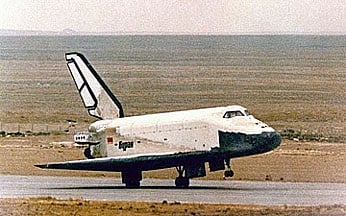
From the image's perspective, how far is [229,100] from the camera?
35.7 meters

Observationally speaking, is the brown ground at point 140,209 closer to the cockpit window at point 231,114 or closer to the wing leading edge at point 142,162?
the wing leading edge at point 142,162

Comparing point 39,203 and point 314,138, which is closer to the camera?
Answer: point 39,203

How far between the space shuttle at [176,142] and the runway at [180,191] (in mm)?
441

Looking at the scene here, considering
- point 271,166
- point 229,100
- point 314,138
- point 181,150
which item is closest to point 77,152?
point 181,150

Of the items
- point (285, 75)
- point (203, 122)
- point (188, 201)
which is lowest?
point (188, 201)

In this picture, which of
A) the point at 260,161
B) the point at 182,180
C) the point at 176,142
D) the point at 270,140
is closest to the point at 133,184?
the point at 182,180

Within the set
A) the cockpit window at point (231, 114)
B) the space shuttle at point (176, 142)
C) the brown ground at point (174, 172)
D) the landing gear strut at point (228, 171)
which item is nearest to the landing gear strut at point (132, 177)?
the space shuttle at point (176, 142)

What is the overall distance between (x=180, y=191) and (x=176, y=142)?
1106 mm

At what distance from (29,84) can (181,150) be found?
29.1 meters

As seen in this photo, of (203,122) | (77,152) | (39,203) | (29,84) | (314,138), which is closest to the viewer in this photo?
(39,203)

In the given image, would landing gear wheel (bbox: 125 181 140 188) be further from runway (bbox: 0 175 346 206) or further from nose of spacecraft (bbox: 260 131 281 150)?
nose of spacecraft (bbox: 260 131 281 150)

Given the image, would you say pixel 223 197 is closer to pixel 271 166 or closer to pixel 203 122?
pixel 203 122

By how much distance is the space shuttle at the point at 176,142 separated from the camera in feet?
78.3

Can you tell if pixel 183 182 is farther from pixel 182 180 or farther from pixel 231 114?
pixel 231 114
